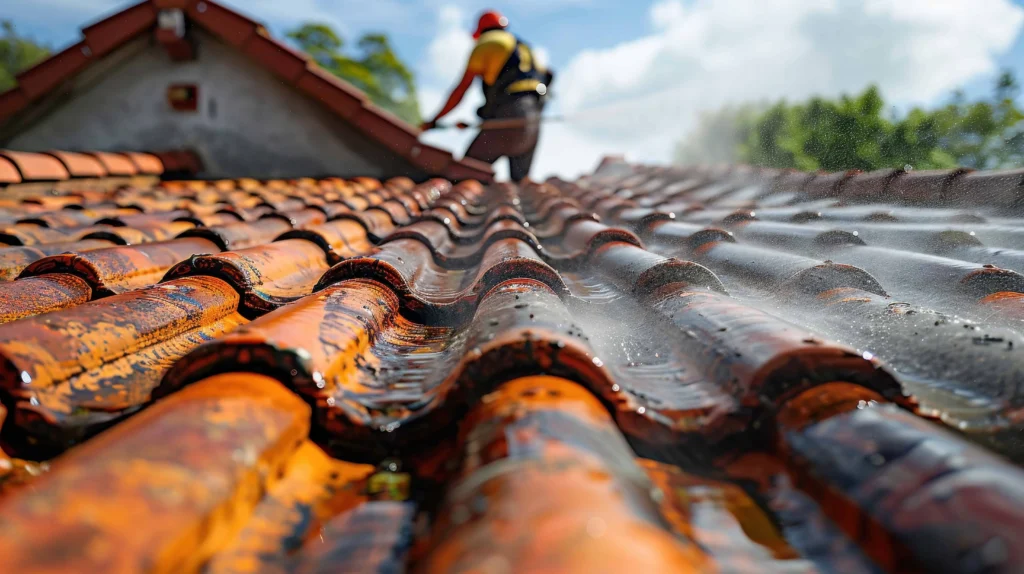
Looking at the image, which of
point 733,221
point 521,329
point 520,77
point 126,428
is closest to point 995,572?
point 521,329

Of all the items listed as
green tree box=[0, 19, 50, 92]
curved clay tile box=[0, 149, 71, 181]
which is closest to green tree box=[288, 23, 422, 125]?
green tree box=[0, 19, 50, 92]

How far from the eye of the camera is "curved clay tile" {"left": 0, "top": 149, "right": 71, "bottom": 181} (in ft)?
15.4

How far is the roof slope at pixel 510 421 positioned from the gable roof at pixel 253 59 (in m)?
4.63

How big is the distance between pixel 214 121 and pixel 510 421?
7389 millimetres

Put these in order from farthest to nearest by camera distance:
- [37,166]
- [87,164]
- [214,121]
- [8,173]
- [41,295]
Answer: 1. [214,121]
2. [87,164]
3. [37,166]
4. [8,173]
5. [41,295]

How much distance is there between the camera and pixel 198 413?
0.99 m

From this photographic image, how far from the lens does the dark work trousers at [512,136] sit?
298 inches

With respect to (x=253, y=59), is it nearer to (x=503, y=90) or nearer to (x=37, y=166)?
(x=37, y=166)

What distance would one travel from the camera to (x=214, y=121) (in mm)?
6977

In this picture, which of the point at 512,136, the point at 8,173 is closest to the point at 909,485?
the point at 8,173

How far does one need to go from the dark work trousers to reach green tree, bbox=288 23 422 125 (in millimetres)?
27610

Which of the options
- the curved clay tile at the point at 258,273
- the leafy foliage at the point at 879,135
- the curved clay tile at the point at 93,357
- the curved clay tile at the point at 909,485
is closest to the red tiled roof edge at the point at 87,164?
the curved clay tile at the point at 258,273

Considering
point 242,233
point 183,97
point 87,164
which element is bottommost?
point 242,233

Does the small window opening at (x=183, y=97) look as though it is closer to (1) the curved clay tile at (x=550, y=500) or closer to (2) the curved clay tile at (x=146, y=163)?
(2) the curved clay tile at (x=146, y=163)
